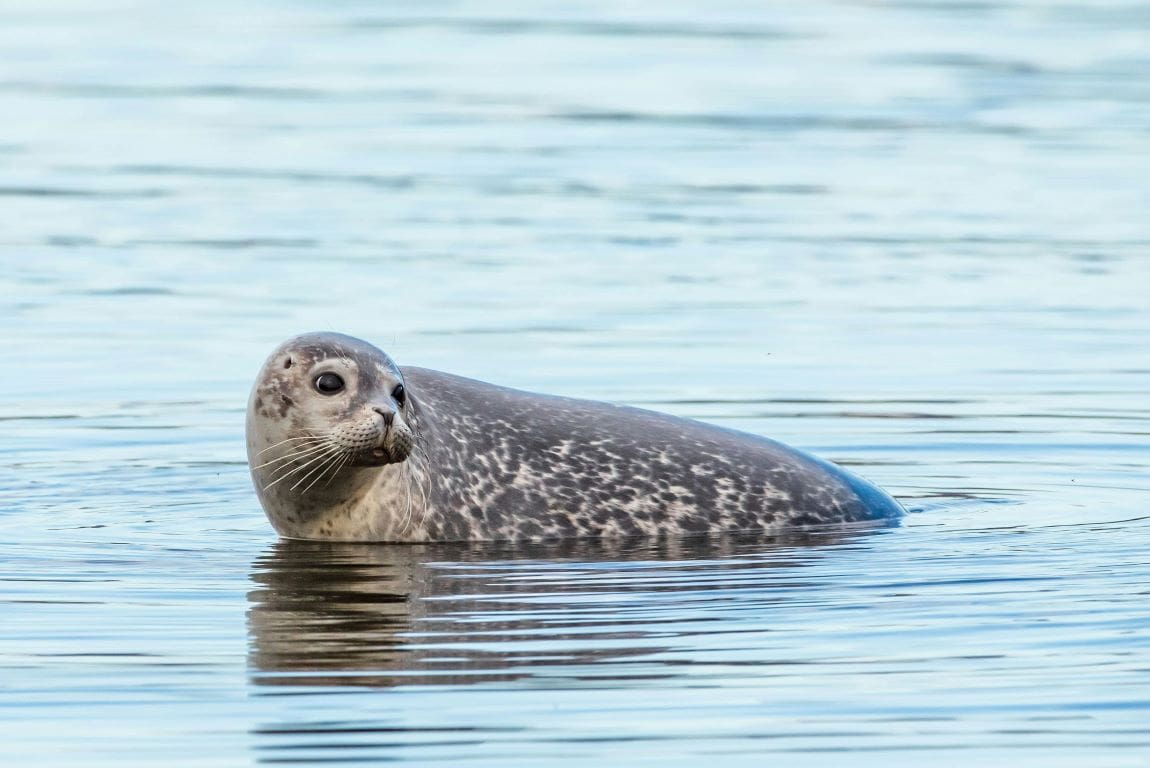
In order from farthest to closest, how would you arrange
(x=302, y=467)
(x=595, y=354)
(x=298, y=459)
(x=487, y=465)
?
(x=595, y=354) < (x=487, y=465) < (x=298, y=459) < (x=302, y=467)

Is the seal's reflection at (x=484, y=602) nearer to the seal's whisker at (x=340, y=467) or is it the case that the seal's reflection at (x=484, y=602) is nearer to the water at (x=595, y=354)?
the water at (x=595, y=354)

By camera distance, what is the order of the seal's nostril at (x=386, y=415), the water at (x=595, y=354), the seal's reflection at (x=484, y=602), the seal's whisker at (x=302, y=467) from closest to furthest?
the water at (x=595, y=354), the seal's reflection at (x=484, y=602), the seal's nostril at (x=386, y=415), the seal's whisker at (x=302, y=467)

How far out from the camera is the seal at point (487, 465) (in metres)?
11.8

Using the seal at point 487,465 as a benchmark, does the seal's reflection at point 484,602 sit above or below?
below

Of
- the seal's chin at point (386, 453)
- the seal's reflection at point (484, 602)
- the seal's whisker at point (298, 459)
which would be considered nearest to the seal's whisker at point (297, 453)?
the seal's whisker at point (298, 459)

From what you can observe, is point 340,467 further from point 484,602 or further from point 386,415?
point 484,602

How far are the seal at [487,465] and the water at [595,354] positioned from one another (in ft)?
0.78

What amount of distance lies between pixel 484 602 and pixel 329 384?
1.25 metres

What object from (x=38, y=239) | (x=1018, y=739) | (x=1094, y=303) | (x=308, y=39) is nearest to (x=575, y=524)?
(x=1018, y=739)

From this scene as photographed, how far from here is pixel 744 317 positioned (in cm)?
1903

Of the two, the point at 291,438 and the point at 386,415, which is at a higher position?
the point at 386,415

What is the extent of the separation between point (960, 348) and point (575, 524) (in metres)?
6.06

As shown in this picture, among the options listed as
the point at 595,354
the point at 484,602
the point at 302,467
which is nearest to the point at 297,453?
the point at 302,467

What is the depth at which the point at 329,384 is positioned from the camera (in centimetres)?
1173
